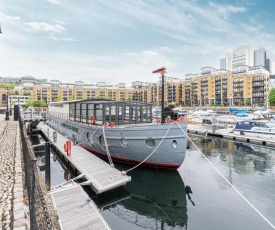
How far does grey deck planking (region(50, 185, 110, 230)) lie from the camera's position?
682cm

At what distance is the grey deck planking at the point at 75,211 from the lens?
6.82m

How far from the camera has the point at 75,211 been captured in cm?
761

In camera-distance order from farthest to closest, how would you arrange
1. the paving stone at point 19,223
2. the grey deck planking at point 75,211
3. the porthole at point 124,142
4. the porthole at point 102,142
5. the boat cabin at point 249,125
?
the boat cabin at point 249,125, the porthole at point 102,142, the porthole at point 124,142, the grey deck planking at point 75,211, the paving stone at point 19,223

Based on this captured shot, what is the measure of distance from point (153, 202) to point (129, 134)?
4741mm

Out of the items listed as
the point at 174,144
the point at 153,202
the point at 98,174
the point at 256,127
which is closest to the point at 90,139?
the point at 98,174

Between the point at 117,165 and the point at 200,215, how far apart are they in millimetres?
7345

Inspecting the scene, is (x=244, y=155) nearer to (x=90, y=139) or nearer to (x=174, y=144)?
(x=174, y=144)

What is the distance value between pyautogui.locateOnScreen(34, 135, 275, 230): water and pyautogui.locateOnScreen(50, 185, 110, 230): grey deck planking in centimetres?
117

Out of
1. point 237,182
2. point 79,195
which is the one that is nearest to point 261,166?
point 237,182

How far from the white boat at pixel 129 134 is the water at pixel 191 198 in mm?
1173

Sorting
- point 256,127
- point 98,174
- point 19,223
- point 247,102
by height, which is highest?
point 247,102

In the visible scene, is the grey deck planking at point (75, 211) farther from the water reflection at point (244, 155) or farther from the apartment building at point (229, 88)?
the apartment building at point (229, 88)

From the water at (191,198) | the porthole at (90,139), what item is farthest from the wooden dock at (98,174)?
the porthole at (90,139)

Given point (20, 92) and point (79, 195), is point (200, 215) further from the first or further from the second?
point (20, 92)
